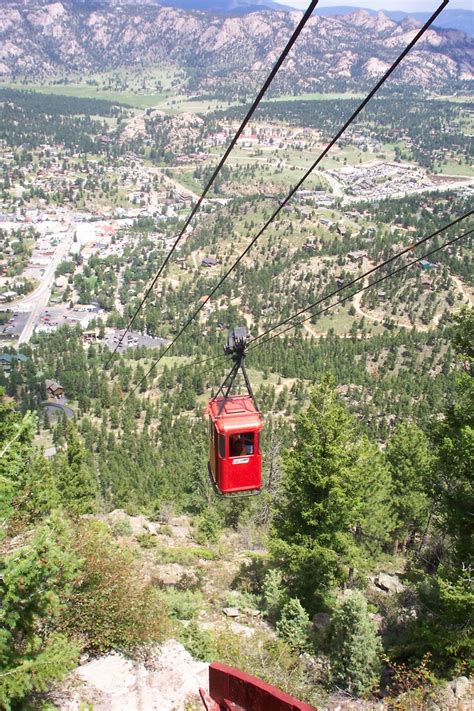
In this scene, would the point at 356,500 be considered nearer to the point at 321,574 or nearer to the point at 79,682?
the point at 321,574

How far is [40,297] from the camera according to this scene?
156 m

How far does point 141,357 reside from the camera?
11844 centimetres

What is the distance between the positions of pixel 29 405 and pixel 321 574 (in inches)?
3517

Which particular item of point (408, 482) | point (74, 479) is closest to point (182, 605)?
point (74, 479)

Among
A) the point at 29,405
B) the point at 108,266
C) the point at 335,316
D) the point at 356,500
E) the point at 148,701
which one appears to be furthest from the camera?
the point at 108,266

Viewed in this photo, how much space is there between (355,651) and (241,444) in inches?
216

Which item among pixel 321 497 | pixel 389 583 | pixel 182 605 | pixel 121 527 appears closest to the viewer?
pixel 182 605

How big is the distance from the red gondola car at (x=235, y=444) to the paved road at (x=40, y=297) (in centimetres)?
12566

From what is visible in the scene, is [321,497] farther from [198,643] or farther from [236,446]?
[198,643]

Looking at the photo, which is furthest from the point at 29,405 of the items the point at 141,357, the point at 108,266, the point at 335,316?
the point at 108,266

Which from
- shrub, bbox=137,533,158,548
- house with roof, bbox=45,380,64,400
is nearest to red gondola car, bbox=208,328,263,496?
shrub, bbox=137,533,158,548

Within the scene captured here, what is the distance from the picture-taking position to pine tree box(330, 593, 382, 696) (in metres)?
12.5

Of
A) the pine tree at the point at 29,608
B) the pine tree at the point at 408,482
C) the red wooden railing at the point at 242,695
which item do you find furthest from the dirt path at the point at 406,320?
the red wooden railing at the point at 242,695

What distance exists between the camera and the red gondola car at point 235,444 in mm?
13438
